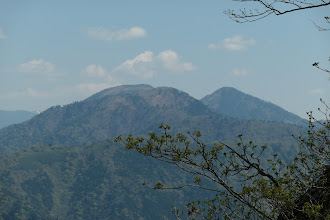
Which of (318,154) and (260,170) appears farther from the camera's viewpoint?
(318,154)

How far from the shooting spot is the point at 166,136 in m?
8.48

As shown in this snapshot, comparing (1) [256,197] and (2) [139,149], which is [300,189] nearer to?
(1) [256,197]

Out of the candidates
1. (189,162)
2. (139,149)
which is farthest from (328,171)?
(139,149)

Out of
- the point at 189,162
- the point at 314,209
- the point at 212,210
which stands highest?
the point at 189,162

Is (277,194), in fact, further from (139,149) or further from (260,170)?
(139,149)

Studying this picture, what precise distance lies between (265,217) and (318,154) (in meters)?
2.02

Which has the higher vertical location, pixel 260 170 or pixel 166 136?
pixel 166 136

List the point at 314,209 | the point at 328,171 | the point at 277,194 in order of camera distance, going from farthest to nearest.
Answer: the point at 328,171 → the point at 277,194 → the point at 314,209

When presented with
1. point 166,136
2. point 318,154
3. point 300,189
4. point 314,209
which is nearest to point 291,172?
point 300,189

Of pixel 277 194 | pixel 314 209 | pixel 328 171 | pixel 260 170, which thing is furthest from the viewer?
pixel 328 171

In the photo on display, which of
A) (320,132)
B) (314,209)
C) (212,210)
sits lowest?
(212,210)

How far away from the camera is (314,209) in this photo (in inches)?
264

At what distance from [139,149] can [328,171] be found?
4044 millimetres

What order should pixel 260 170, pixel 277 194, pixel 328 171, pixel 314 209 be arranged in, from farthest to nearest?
1. pixel 328 171
2. pixel 260 170
3. pixel 277 194
4. pixel 314 209
